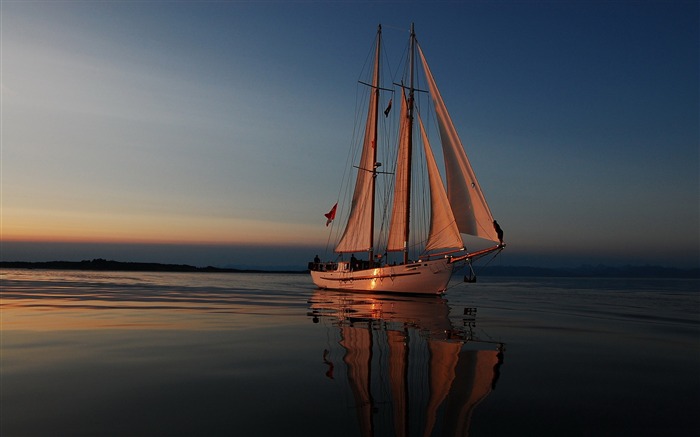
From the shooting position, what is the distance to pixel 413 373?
438 inches

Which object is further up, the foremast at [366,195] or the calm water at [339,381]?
the foremast at [366,195]

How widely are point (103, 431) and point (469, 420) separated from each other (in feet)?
17.9

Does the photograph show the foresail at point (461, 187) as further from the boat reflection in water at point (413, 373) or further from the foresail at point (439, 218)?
the boat reflection in water at point (413, 373)

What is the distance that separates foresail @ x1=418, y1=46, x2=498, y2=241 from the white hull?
401 centimetres

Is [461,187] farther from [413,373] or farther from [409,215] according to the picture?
[413,373]

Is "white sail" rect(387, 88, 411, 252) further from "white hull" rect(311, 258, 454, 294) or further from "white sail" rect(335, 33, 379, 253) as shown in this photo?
"white sail" rect(335, 33, 379, 253)

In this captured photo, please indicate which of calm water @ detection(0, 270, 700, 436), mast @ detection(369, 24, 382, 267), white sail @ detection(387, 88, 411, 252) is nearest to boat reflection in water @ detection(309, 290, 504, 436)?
calm water @ detection(0, 270, 700, 436)

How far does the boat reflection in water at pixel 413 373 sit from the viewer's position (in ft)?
26.0

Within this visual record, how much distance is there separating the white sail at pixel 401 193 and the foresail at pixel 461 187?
6.29 metres

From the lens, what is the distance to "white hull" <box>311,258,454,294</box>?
42406mm


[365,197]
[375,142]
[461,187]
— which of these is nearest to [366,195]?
[365,197]

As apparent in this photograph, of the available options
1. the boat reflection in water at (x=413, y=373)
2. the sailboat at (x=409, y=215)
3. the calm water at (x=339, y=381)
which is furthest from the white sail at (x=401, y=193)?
the calm water at (x=339, y=381)

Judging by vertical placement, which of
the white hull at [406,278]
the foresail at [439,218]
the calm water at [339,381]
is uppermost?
the foresail at [439,218]

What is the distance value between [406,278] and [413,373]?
33.1 metres
